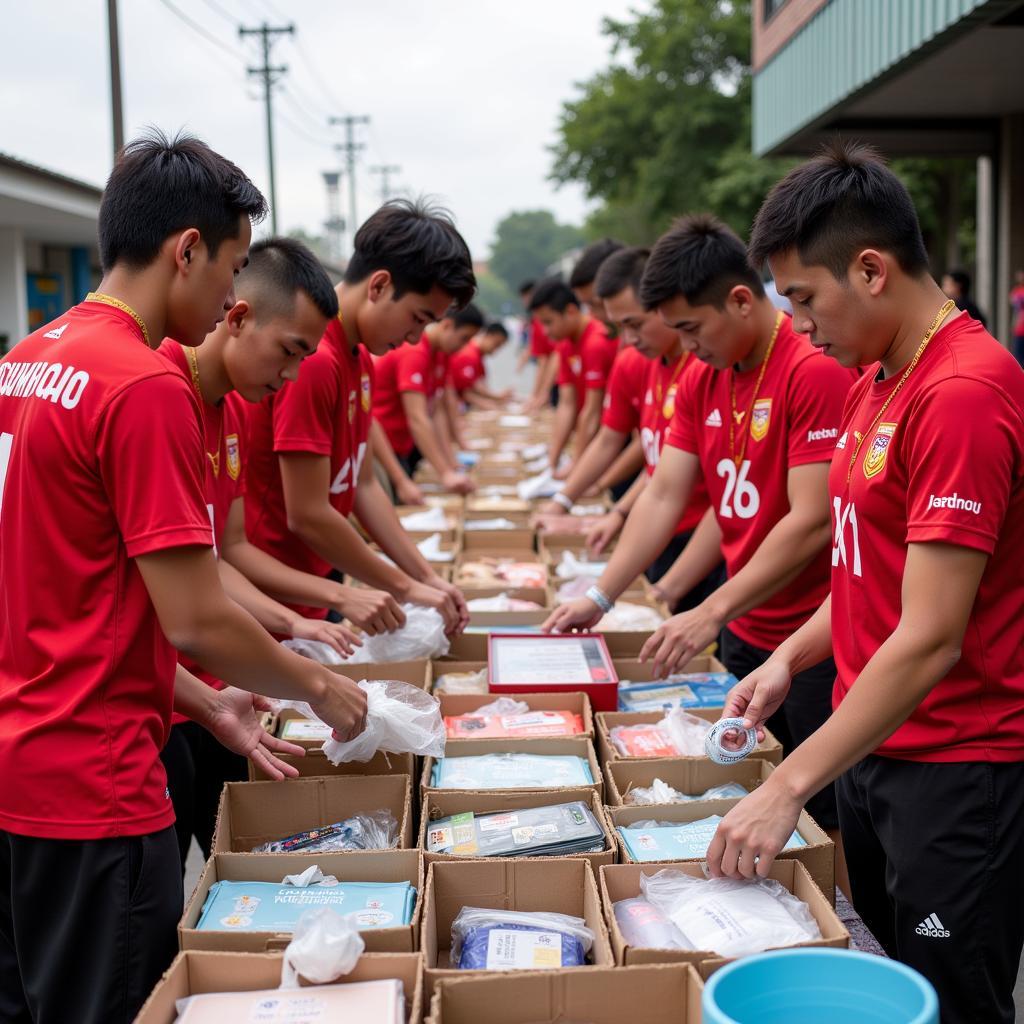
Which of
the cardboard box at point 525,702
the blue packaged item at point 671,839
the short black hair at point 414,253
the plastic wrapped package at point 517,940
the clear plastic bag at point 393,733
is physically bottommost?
the plastic wrapped package at point 517,940

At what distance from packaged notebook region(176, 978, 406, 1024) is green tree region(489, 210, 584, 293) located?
139 metres

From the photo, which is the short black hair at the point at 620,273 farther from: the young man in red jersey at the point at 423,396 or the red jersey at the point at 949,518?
the red jersey at the point at 949,518

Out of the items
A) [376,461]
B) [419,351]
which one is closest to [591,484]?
[376,461]

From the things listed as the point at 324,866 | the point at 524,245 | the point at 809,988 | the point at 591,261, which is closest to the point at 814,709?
the point at 324,866

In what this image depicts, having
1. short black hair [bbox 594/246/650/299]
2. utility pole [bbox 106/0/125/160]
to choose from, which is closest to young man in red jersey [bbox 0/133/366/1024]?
short black hair [bbox 594/246/650/299]

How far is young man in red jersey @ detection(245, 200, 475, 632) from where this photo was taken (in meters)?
3.07

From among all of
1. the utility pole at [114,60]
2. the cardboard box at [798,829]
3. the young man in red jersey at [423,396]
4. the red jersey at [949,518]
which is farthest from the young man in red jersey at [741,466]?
the utility pole at [114,60]

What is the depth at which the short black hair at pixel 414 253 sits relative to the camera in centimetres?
324

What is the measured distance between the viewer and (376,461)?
6.04m

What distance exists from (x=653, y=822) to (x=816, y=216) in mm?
1220

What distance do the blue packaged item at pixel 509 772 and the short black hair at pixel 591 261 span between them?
4196mm

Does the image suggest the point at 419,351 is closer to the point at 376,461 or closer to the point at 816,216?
the point at 376,461

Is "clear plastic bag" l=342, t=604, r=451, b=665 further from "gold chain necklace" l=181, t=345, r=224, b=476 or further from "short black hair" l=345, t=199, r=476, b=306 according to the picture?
"short black hair" l=345, t=199, r=476, b=306

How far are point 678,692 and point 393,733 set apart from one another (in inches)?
40.5
